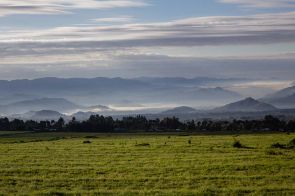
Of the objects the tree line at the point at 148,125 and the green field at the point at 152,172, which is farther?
the tree line at the point at 148,125

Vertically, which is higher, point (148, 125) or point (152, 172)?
point (148, 125)

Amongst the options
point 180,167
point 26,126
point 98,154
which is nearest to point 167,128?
point 26,126

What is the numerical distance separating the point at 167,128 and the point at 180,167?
3287 inches

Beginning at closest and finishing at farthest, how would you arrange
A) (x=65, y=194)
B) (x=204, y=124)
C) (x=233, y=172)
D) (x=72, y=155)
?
(x=65, y=194), (x=233, y=172), (x=72, y=155), (x=204, y=124)

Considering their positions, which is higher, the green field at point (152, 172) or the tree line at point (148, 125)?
the tree line at point (148, 125)

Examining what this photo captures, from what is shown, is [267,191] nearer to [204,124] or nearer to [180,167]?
[180,167]

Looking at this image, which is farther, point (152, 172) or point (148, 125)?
point (148, 125)

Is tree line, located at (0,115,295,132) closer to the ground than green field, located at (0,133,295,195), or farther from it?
farther from it

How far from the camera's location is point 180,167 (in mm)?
28328

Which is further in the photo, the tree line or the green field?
the tree line

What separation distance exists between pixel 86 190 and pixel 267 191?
6829mm

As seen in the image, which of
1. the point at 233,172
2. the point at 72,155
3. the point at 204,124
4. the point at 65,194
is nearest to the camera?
the point at 65,194

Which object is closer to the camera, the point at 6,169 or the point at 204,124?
the point at 6,169

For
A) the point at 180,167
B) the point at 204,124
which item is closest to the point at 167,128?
the point at 204,124
